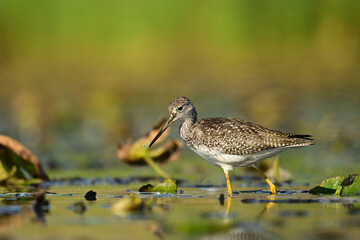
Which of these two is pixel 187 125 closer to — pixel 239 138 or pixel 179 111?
pixel 179 111

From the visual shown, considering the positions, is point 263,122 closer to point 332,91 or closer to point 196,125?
point 332,91

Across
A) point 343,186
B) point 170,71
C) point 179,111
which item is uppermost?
point 170,71

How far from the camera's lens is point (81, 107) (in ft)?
70.9

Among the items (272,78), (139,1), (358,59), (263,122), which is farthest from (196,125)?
(139,1)

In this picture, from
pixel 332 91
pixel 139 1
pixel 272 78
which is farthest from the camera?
pixel 139 1

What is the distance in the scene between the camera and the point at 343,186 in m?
9.43

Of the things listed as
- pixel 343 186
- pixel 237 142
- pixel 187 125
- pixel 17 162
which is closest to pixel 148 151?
pixel 187 125

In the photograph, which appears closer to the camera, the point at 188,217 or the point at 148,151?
the point at 188,217

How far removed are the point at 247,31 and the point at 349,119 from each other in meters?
10.9

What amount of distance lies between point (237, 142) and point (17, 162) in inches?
131

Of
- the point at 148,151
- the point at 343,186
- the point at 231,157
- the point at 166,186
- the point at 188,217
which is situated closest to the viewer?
the point at 188,217

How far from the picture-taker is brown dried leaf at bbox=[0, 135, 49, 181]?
11.2 metres

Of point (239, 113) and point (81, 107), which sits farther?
point (81, 107)

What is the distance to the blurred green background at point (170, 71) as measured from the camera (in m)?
16.5
